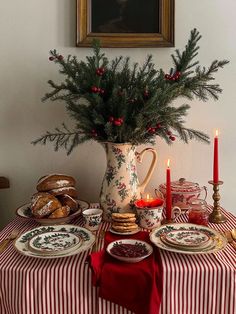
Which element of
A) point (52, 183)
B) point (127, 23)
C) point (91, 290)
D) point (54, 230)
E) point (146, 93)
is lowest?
point (91, 290)

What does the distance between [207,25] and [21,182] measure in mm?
929

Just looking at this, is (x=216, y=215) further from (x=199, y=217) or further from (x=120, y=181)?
(x=120, y=181)

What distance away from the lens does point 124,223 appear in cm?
108

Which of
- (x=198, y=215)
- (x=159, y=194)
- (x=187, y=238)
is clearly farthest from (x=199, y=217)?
(x=159, y=194)

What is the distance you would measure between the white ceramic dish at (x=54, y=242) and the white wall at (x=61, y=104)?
1.46 feet

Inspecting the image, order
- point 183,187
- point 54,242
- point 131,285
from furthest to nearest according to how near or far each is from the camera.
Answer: point 183,187 < point 54,242 < point 131,285

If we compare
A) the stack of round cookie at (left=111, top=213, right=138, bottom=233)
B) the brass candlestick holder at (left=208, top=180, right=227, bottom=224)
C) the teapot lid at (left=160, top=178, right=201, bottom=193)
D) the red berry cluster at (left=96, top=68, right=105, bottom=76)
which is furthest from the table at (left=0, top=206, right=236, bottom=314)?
the red berry cluster at (left=96, top=68, right=105, bottom=76)

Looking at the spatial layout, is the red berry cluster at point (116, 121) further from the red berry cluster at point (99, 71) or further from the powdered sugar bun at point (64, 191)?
the powdered sugar bun at point (64, 191)

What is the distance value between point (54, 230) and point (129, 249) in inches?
9.6

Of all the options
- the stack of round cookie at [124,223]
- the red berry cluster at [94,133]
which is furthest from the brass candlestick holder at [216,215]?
the red berry cluster at [94,133]

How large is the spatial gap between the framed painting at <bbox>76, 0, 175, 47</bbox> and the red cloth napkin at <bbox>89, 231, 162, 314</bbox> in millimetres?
833

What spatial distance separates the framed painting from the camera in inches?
53.6

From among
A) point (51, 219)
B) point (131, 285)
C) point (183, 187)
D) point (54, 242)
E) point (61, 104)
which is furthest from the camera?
point (61, 104)

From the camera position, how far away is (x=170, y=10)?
1360 mm
